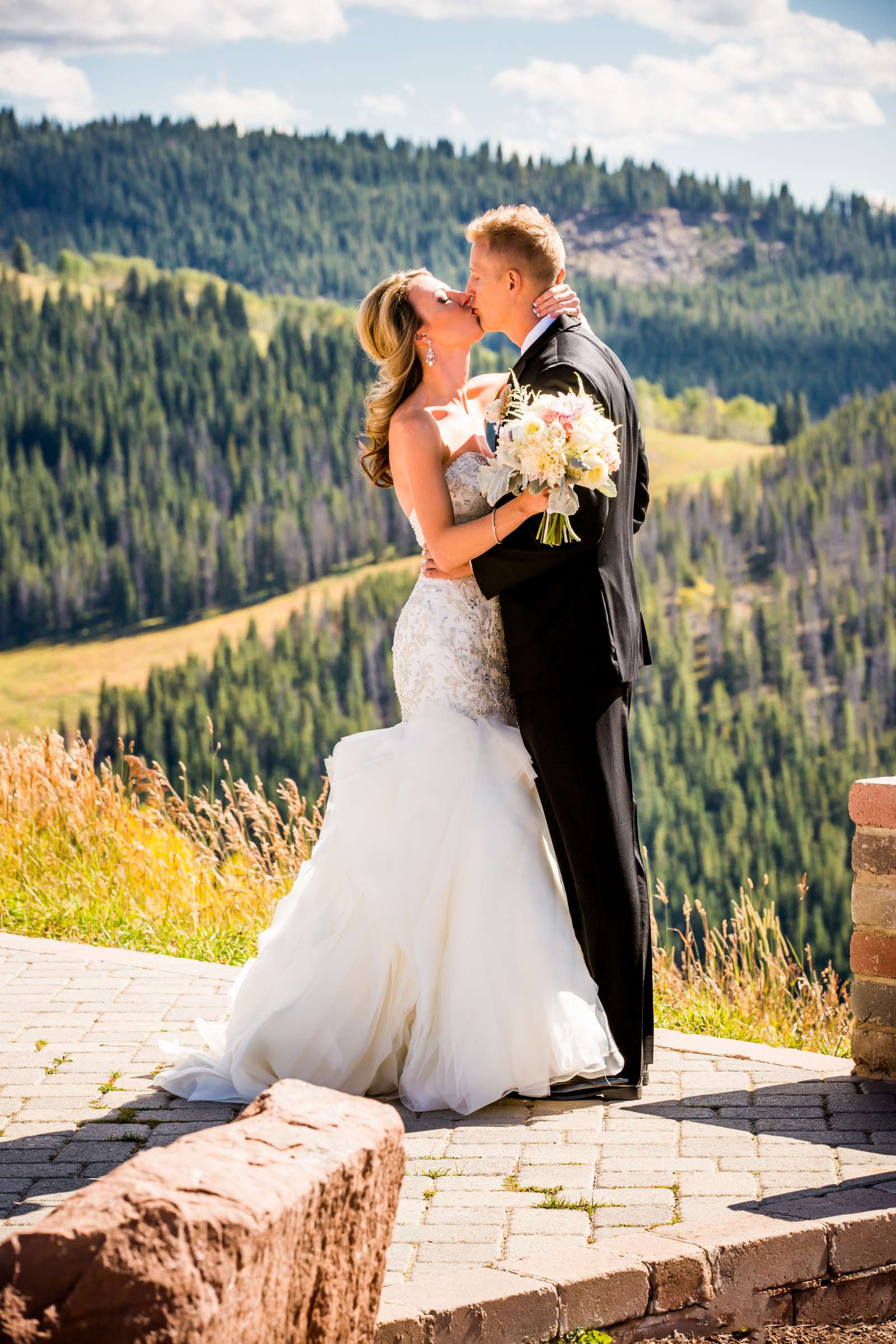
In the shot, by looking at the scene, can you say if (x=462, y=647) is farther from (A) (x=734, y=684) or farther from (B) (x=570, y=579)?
(A) (x=734, y=684)

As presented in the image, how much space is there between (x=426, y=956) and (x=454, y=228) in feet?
422

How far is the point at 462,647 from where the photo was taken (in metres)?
4.09

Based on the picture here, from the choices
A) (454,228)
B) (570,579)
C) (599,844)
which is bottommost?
(599,844)

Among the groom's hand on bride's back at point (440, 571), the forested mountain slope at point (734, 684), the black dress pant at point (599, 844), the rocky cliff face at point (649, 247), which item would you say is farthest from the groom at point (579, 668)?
the rocky cliff face at point (649, 247)

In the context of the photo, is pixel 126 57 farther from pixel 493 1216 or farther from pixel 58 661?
pixel 493 1216

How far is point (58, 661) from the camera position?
81.9 meters

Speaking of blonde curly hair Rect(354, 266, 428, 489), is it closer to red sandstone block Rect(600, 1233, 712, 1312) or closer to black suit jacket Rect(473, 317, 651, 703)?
black suit jacket Rect(473, 317, 651, 703)

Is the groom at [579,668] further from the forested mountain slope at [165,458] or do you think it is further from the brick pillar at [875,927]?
the forested mountain slope at [165,458]

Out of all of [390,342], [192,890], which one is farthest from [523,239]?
[192,890]

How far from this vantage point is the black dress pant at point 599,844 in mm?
3846

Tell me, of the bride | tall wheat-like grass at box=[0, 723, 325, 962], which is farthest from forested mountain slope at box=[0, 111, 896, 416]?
the bride

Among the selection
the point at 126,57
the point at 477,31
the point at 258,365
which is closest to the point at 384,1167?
the point at 258,365

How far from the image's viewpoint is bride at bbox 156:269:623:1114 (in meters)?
3.76

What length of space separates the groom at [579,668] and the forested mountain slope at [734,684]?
49.7 meters
